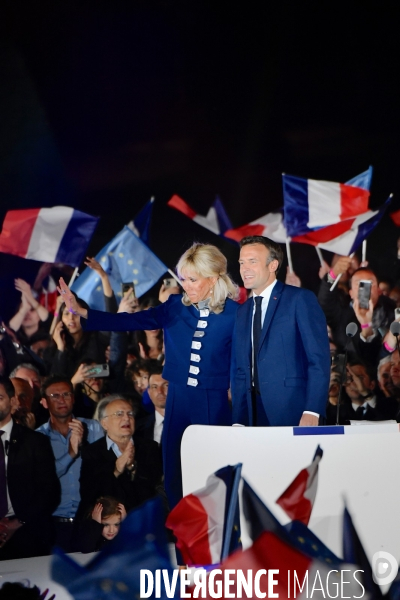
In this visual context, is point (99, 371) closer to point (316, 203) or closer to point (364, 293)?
point (364, 293)

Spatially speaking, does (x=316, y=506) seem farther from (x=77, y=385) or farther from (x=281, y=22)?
(x=281, y=22)

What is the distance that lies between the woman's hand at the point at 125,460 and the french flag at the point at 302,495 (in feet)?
6.22

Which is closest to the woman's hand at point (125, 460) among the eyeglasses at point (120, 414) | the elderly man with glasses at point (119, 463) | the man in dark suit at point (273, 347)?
the elderly man with glasses at point (119, 463)

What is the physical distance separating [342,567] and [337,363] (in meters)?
2.38

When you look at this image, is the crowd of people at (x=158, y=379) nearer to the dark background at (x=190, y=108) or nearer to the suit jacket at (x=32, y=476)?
the suit jacket at (x=32, y=476)

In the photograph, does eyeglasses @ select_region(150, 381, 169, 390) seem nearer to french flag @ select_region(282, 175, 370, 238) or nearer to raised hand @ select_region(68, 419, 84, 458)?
raised hand @ select_region(68, 419, 84, 458)

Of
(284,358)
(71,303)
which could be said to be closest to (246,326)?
(284,358)

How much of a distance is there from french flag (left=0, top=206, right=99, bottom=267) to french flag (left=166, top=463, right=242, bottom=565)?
3649 millimetres

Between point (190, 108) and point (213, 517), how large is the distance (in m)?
5.01

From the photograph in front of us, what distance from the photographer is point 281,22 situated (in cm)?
696

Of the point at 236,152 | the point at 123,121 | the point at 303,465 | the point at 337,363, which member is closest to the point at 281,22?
the point at 236,152

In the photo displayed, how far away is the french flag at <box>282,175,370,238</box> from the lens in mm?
6082

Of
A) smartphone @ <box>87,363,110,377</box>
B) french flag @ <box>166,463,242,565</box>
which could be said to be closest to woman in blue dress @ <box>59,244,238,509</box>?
french flag @ <box>166,463,242,565</box>

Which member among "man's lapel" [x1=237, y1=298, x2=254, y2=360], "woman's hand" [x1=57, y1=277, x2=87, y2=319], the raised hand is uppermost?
"woman's hand" [x1=57, y1=277, x2=87, y2=319]
